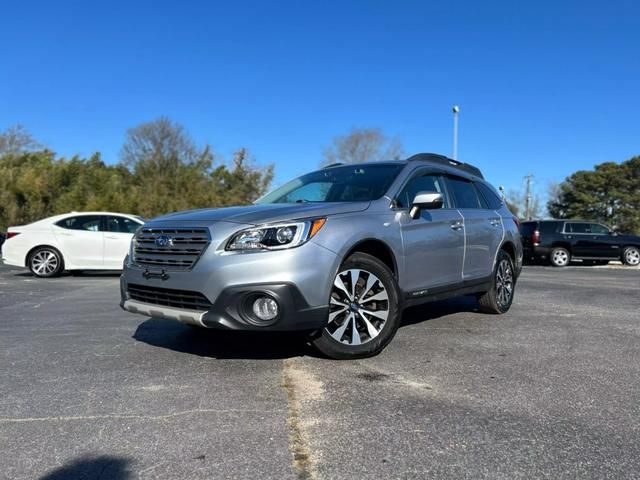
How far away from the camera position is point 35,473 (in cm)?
249

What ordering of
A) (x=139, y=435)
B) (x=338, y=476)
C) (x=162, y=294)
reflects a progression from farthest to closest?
(x=162, y=294), (x=139, y=435), (x=338, y=476)

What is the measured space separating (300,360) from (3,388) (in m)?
2.09

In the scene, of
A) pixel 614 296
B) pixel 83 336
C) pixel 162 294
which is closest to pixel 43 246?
pixel 83 336

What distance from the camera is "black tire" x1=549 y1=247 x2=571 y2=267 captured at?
19203 millimetres

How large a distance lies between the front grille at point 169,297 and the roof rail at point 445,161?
105 inches

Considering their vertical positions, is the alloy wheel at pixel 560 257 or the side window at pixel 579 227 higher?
the side window at pixel 579 227

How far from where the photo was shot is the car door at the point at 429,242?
488cm

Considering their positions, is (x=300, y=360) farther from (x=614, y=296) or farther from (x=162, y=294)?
(x=614, y=296)

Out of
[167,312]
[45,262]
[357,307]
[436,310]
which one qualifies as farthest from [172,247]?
[45,262]

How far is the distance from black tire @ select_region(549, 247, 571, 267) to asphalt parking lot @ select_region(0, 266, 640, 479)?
46.5 feet

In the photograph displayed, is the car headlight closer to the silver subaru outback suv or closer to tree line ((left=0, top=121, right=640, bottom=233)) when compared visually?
the silver subaru outback suv

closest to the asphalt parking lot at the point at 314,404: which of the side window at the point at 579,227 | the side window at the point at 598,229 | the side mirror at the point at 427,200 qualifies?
the side mirror at the point at 427,200

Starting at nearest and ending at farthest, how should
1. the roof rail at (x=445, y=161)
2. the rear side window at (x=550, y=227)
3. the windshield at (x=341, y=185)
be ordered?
the windshield at (x=341, y=185), the roof rail at (x=445, y=161), the rear side window at (x=550, y=227)

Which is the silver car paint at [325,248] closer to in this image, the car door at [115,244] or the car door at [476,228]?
the car door at [476,228]
